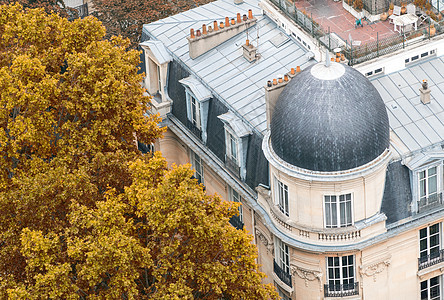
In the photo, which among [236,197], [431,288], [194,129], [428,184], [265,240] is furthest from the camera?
[194,129]

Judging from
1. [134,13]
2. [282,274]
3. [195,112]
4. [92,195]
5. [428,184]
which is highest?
[428,184]

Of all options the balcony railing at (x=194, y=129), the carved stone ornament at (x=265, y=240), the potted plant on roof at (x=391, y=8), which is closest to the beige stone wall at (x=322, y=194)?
the carved stone ornament at (x=265, y=240)

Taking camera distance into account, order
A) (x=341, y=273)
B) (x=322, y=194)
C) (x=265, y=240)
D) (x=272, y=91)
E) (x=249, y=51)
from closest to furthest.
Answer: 1. (x=322, y=194)
2. (x=341, y=273)
3. (x=272, y=91)
4. (x=265, y=240)
5. (x=249, y=51)

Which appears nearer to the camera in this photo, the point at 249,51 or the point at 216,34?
the point at 249,51

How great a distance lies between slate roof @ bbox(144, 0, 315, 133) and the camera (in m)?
66.0

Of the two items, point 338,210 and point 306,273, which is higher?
point 338,210

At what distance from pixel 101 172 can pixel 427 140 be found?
52.9 feet

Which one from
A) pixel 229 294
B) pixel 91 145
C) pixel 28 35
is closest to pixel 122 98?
pixel 91 145

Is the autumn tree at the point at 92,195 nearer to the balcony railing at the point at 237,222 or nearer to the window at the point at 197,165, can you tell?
the window at the point at 197,165

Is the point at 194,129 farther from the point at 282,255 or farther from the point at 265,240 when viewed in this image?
the point at 282,255

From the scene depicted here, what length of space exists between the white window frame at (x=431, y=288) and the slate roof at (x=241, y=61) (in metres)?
11.4

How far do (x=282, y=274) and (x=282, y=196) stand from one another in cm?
476

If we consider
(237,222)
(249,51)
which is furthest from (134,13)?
(237,222)

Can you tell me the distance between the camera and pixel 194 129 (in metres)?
69.3
